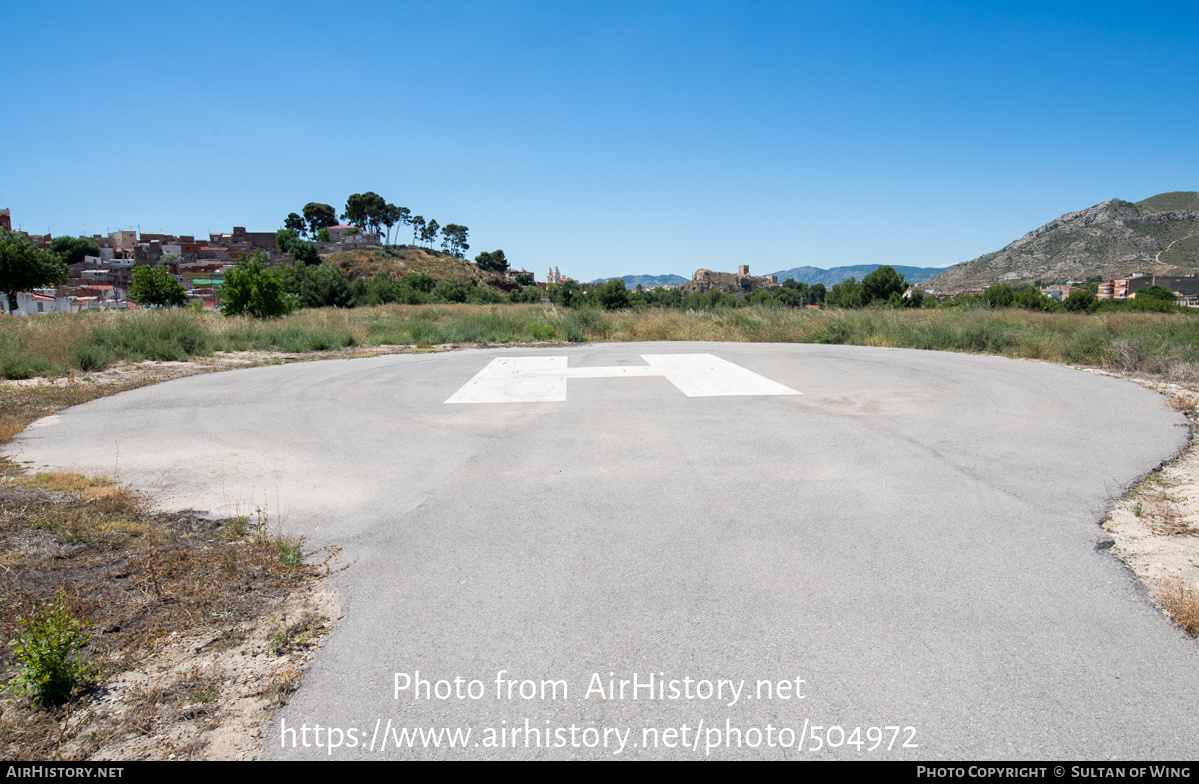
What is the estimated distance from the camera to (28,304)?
59.9 metres

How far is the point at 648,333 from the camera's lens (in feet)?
71.3

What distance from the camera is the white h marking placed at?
32.3 ft

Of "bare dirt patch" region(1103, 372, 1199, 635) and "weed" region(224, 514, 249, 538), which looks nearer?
"bare dirt patch" region(1103, 372, 1199, 635)

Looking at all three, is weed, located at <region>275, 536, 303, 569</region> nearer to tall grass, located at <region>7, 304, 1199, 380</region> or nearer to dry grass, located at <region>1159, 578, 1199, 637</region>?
dry grass, located at <region>1159, 578, 1199, 637</region>

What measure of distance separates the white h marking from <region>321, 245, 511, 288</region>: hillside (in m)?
96.6

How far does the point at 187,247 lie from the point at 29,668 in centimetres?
18119

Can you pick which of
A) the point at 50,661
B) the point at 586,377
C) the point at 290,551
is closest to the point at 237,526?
the point at 290,551

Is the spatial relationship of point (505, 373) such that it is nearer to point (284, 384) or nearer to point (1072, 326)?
point (284, 384)

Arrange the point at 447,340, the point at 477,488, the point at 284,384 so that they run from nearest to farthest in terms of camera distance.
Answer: the point at 477,488 → the point at 284,384 → the point at 447,340

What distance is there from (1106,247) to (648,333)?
120928 mm

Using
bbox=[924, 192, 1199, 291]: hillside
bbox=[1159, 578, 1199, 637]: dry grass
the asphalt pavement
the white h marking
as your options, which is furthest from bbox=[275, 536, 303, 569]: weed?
bbox=[924, 192, 1199, 291]: hillside

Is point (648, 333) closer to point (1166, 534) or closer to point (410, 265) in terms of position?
point (1166, 534)

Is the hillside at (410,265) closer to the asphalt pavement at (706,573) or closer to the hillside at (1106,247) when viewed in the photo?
the hillside at (1106,247)
